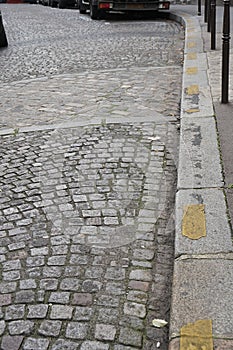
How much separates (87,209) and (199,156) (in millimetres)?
1106

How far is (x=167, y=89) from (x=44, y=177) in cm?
316

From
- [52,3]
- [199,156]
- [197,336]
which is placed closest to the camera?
[197,336]

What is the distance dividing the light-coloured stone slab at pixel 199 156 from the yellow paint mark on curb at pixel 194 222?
1.10ft

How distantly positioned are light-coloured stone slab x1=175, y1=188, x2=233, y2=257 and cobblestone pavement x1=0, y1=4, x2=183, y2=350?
11 cm

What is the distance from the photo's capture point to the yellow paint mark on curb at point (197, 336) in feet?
7.95

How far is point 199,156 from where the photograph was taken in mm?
4461

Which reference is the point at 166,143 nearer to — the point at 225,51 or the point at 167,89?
the point at 225,51

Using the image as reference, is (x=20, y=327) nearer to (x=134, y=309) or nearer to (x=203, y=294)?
(x=134, y=309)

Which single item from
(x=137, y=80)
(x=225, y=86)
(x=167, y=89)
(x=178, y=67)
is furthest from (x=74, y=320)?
(x=178, y=67)

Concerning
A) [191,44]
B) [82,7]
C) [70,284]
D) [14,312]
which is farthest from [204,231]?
[82,7]

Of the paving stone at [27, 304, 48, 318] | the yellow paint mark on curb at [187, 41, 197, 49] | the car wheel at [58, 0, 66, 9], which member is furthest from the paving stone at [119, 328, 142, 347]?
the car wheel at [58, 0, 66, 9]

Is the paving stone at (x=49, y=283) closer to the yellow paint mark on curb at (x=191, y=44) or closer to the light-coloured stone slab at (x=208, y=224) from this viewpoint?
the light-coloured stone slab at (x=208, y=224)

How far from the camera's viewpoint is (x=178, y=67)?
8.58 m

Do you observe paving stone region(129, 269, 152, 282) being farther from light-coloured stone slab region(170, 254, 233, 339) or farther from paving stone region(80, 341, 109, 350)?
paving stone region(80, 341, 109, 350)
